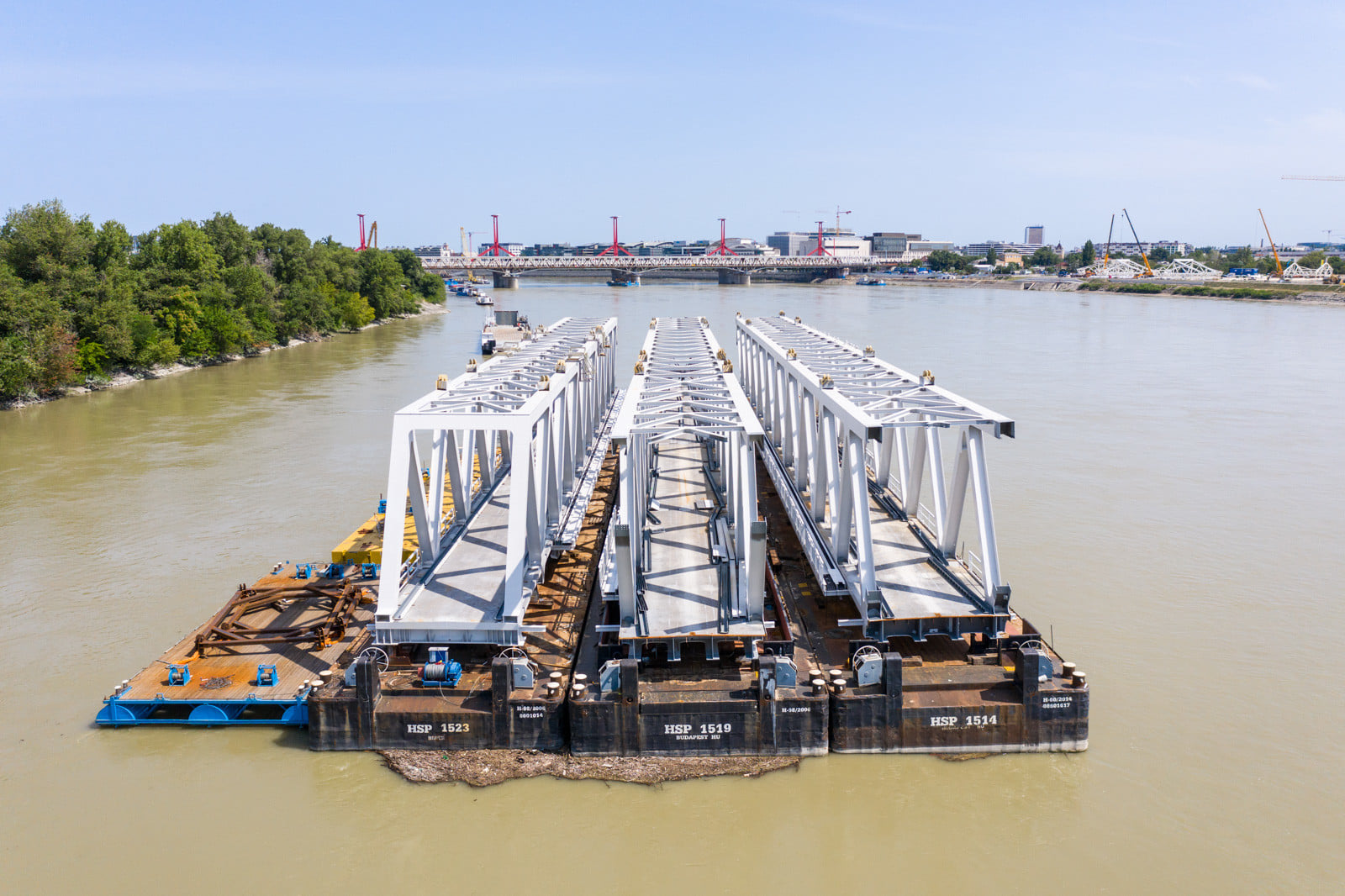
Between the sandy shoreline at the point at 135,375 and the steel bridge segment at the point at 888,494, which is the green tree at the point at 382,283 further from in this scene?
the steel bridge segment at the point at 888,494

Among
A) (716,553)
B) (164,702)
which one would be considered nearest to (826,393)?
(716,553)

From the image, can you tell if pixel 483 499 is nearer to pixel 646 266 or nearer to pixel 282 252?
pixel 282 252

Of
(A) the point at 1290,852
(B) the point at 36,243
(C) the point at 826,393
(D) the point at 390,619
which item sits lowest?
(A) the point at 1290,852

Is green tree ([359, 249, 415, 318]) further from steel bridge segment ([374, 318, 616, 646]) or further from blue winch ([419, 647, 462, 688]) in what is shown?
blue winch ([419, 647, 462, 688])

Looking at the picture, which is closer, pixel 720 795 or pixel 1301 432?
pixel 720 795

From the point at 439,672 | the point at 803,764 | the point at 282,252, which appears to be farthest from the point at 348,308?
the point at 803,764

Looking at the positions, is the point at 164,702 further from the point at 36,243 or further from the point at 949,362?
the point at 949,362
